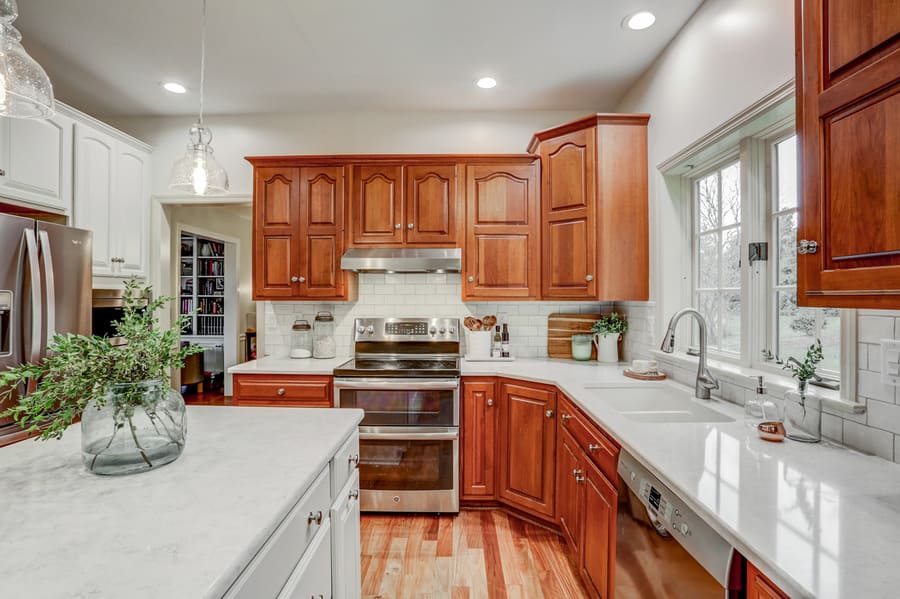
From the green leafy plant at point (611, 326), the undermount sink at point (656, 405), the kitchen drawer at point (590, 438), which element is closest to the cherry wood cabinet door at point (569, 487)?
the kitchen drawer at point (590, 438)

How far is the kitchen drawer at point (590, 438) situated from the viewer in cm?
155

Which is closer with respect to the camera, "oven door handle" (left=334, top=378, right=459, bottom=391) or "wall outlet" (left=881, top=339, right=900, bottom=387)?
"wall outlet" (left=881, top=339, right=900, bottom=387)

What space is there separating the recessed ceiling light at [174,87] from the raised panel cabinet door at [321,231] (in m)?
0.95

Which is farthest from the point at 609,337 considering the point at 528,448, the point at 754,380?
the point at 754,380

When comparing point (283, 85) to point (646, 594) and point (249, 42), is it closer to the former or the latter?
point (249, 42)

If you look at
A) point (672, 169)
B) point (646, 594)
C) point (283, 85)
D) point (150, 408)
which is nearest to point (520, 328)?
point (672, 169)

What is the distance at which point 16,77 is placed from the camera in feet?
3.50

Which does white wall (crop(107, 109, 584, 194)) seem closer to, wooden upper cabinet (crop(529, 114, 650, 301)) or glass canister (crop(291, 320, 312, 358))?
wooden upper cabinet (crop(529, 114, 650, 301))

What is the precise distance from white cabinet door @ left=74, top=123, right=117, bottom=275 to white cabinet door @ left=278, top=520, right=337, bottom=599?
8.55 ft

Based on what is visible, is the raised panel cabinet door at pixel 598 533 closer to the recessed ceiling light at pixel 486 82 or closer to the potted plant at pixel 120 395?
the potted plant at pixel 120 395

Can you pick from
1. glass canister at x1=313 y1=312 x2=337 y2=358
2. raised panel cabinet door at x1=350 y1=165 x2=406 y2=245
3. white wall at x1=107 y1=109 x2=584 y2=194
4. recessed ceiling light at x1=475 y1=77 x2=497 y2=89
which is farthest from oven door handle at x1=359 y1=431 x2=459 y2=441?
recessed ceiling light at x1=475 y1=77 x2=497 y2=89

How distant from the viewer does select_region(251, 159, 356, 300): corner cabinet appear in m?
3.00

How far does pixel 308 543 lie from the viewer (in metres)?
1.11

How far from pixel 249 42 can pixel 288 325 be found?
1869 millimetres
